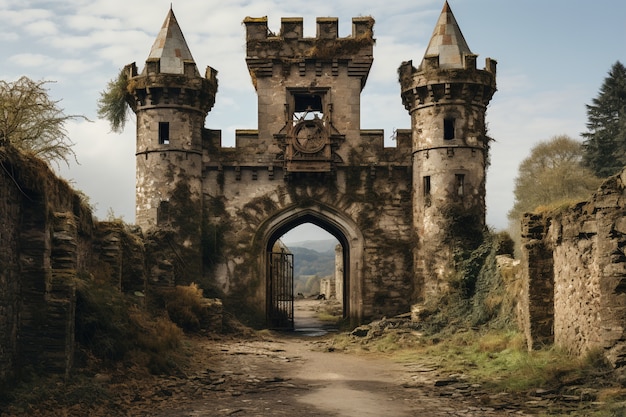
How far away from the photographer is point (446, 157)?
2178cm

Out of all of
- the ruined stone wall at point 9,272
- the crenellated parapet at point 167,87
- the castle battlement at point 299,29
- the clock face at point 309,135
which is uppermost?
the castle battlement at point 299,29

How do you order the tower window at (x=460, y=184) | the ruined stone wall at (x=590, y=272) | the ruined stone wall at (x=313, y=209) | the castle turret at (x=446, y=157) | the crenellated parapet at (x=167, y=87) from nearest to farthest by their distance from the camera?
1. the ruined stone wall at (x=590, y=272)
2. the castle turret at (x=446, y=157)
3. the tower window at (x=460, y=184)
4. the crenellated parapet at (x=167, y=87)
5. the ruined stone wall at (x=313, y=209)

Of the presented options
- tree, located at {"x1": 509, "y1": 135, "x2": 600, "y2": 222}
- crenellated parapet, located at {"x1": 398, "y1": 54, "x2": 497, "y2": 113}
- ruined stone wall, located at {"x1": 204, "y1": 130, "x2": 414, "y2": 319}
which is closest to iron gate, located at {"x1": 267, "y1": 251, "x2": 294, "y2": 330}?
ruined stone wall, located at {"x1": 204, "y1": 130, "x2": 414, "y2": 319}

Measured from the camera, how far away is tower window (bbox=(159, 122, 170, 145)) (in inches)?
881

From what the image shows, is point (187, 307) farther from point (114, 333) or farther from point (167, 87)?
point (114, 333)

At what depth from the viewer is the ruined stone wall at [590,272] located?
11.3m

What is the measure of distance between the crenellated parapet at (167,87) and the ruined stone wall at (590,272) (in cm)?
1160

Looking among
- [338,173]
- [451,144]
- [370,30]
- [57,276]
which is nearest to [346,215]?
[338,173]

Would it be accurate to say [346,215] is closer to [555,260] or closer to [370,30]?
[370,30]

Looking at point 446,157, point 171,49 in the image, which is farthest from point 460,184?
point 171,49

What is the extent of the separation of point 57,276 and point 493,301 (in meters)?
10.6

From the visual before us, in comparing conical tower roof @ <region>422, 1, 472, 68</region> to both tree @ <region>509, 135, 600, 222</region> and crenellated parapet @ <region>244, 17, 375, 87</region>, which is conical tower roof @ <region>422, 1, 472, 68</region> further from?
tree @ <region>509, 135, 600, 222</region>

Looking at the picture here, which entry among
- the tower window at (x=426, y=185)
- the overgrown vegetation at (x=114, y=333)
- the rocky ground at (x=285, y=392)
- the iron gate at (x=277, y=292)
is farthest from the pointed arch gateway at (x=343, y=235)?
the overgrown vegetation at (x=114, y=333)

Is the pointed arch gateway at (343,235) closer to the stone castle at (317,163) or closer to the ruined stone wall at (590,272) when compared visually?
the stone castle at (317,163)
